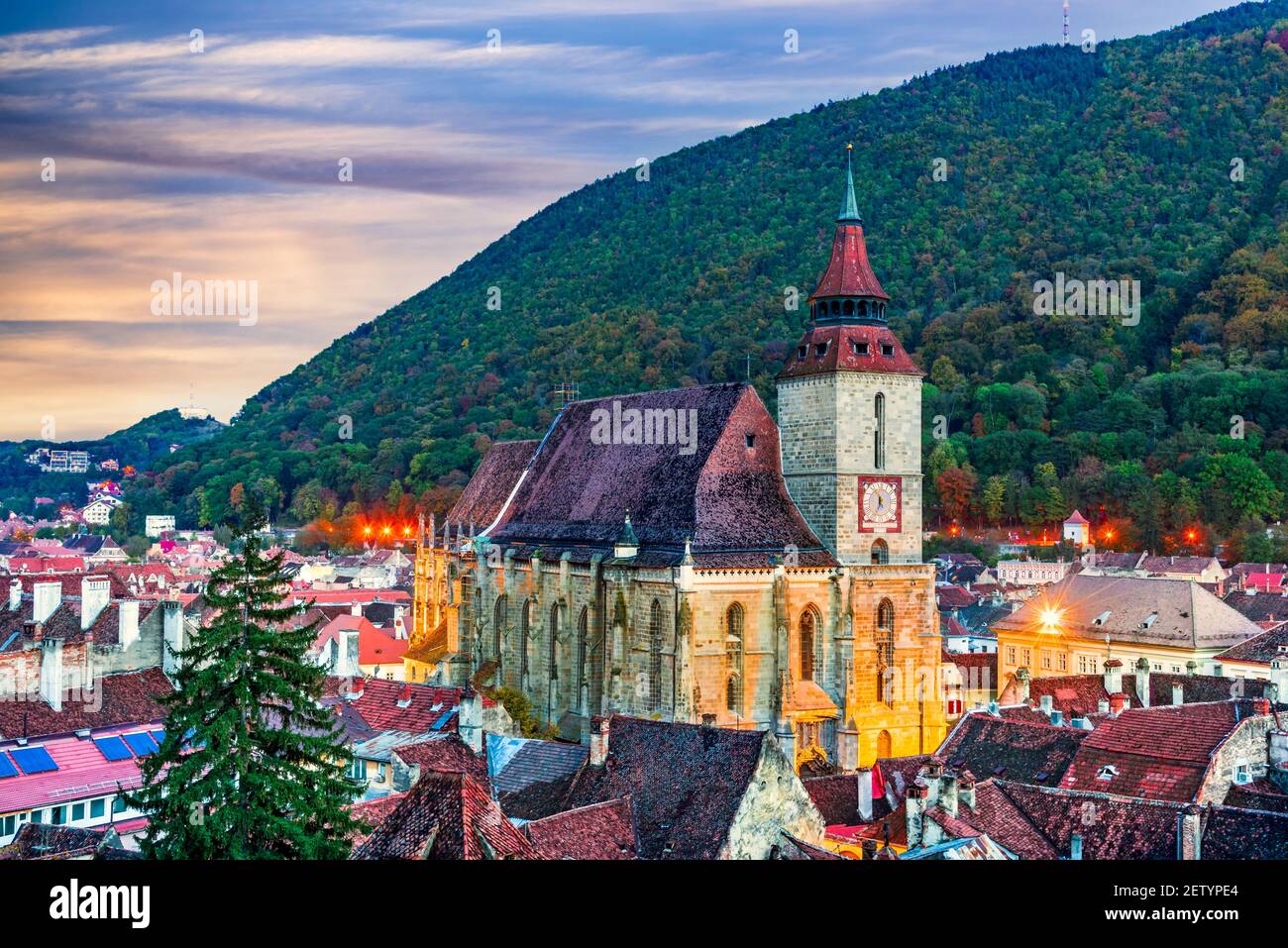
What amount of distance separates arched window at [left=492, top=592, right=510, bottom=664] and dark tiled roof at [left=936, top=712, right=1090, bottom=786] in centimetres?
2965

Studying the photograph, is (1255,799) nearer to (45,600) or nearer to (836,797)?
(836,797)

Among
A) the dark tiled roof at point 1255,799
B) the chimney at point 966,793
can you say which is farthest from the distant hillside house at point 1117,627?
the chimney at point 966,793

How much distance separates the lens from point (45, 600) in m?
56.8

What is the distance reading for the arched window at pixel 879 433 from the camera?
198 feet

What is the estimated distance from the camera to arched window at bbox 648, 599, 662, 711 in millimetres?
56906

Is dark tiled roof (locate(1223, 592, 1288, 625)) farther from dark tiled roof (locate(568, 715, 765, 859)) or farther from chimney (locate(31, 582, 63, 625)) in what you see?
chimney (locate(31, 582, 63, 625))

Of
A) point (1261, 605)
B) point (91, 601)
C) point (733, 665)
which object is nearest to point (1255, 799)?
point (733, 665)

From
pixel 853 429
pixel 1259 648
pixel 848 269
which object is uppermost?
pixel 848 269

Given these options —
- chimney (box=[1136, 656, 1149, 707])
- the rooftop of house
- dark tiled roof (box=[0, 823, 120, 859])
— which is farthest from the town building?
the rooftop of house

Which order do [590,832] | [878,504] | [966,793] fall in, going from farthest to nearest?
[878,504]
[966,793]
[590,832]

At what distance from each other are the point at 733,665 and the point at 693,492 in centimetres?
746

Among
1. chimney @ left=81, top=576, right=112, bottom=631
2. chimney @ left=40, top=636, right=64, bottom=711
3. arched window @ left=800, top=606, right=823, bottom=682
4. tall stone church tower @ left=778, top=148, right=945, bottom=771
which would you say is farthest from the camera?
tall stone church tower @ left=778, top=148, right=945, bottom=771
